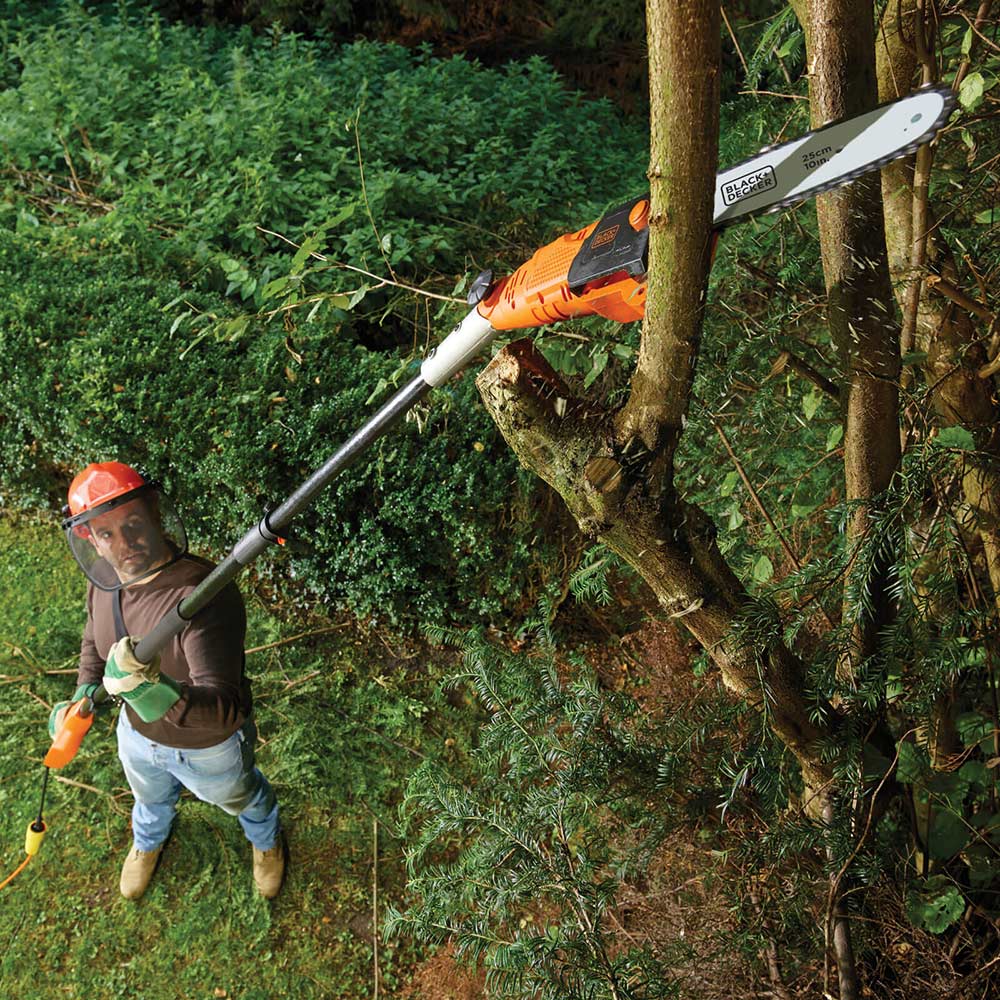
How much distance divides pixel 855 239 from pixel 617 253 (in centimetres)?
35

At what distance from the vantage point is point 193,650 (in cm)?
223

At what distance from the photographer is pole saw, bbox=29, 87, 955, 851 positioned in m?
1.31

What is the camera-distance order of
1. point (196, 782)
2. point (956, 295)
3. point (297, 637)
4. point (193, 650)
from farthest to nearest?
point (297, 637), point (196, 782), point (193, 650), point (956, 295)

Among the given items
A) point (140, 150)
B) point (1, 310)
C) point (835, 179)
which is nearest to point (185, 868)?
point (1, 310)

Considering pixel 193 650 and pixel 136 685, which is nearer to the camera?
pixel 136 685

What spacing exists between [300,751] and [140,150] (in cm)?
316

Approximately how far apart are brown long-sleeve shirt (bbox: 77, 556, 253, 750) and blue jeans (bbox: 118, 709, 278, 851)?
7 cm

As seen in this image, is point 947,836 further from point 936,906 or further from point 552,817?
point 552,817

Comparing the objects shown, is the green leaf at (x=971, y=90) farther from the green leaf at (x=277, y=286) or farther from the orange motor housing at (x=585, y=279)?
the green leaf at (x=277, y=286)

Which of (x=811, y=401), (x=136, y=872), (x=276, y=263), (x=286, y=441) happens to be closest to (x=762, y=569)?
(x=811, y=401)

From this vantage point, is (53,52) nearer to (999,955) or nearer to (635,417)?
(635,417)

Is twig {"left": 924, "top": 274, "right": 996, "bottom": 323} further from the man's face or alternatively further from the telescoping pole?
the man's face

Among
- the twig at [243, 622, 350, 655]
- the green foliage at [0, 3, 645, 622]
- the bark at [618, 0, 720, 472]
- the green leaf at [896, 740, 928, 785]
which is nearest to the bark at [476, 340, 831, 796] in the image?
the bark at [618, 0, 720, 472]

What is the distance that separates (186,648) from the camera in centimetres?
223
